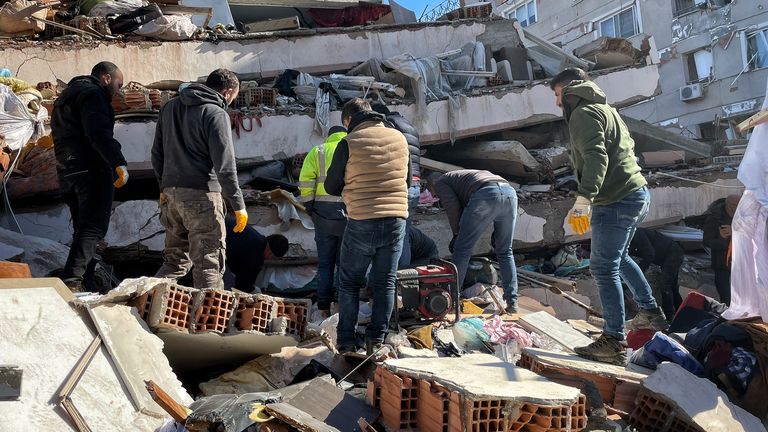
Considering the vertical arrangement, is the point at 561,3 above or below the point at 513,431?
above

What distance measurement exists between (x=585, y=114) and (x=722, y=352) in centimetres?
171

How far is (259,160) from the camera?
7.77 meters

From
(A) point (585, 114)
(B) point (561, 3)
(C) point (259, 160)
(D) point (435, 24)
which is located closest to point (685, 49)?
(B) point (561, 3)

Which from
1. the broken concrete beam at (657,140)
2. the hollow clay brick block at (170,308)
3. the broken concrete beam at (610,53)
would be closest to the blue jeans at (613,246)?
the hollow clay brick block at (170,308)

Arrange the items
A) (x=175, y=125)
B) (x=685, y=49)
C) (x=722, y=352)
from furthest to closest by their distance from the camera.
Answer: (x=685, y=49) → (x=175, y=125) → (x=722, y=352)

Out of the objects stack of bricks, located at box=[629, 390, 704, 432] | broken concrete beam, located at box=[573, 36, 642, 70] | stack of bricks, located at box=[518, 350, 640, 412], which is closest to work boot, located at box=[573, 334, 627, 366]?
stack of bricks, located at box=[518, 350, 640, 412]

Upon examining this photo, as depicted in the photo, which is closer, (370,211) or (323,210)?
(370,211)

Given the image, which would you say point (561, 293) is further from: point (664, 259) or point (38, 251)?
point (38, 251)

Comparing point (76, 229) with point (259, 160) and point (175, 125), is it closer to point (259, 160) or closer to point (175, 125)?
point (175, 125)

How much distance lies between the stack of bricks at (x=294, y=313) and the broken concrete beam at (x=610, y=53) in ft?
26.1

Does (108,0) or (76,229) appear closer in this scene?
(76,229)

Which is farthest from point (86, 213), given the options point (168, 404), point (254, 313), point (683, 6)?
point (683, 6)

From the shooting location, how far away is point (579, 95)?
13.9ft

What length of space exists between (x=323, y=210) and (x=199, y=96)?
151 cm
